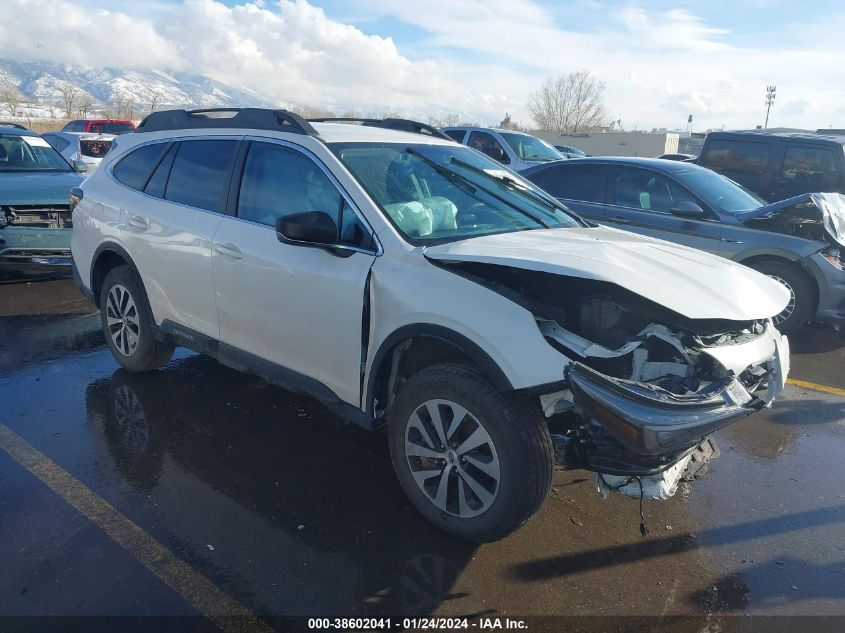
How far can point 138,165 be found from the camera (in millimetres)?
4961

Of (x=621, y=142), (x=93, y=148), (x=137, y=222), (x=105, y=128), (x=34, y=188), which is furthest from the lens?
(x=621, y=142)

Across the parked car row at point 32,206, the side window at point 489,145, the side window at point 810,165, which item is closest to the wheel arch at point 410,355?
the parked car row at point 32,206

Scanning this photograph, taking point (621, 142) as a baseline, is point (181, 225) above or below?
below

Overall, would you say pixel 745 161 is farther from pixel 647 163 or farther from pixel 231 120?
pixel 231 120

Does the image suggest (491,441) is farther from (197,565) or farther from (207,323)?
(207,323)

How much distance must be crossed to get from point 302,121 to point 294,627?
269cm

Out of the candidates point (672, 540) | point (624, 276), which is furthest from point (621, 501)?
point (624, 276)

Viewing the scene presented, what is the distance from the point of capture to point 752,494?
371 centimetres

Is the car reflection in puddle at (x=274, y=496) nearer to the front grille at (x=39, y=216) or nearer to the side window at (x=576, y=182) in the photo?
the front grille at (x=39, y=216)

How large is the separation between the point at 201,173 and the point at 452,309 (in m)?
2.34

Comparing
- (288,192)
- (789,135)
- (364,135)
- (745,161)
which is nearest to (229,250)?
(288,192)

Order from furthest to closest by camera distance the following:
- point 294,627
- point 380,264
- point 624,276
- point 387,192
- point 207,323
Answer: point 207,323 < point 387,192 < point 380,264 < point 624,276 < point 294,627

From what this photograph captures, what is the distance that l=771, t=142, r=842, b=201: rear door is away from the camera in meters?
9.16

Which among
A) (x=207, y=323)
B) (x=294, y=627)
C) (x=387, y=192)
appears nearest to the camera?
(x=294, y=627)
